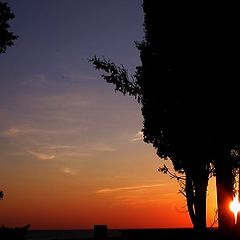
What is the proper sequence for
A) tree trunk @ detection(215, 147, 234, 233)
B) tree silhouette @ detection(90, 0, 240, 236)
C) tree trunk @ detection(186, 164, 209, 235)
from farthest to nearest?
tree trunk @ detection(186, 164, 209, 235)
tree trunk @ detection(215, 147, 234, 233)
tree silhouette @ detection(90, 0, 240, 236)

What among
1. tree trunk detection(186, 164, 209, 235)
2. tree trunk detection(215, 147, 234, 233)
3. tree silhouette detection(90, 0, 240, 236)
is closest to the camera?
tree silhouette detection(90, 0, 240, 236)

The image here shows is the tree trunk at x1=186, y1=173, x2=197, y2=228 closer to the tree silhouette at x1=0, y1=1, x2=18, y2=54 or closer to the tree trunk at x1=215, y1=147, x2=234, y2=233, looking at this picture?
the tree trunk at x1=215, y1=147, x2=234, y2=233

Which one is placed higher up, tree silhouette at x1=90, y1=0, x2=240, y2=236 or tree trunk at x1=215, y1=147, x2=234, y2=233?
tree silhouette at x1=90, y1=0, x2=240, y2=236

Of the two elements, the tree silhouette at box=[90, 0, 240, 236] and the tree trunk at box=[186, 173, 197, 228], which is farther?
the tree trunk at box=[186, 173, 197, 228]

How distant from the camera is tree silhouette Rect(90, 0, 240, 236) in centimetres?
1438

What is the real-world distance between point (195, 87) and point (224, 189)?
12.9 feet

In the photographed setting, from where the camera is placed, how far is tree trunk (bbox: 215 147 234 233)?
1577 centimetres

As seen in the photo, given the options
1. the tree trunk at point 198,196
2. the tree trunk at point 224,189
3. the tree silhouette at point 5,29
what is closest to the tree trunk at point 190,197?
the tree trunk at point 198,196

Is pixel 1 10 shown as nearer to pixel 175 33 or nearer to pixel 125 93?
pixel 125 93

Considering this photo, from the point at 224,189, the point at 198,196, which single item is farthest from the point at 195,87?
the point at 198,196

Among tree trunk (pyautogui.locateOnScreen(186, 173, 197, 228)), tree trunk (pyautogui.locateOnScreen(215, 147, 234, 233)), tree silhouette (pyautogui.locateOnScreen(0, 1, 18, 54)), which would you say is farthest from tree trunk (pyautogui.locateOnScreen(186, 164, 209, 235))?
tree silhouette (pyautogui.locateOnScreen(0, 1, 18, 54))

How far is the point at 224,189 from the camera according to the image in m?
16.4

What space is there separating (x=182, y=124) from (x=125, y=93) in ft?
7.64

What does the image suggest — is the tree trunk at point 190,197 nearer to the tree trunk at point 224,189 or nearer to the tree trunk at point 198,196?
the tree trunk at point 198,196
